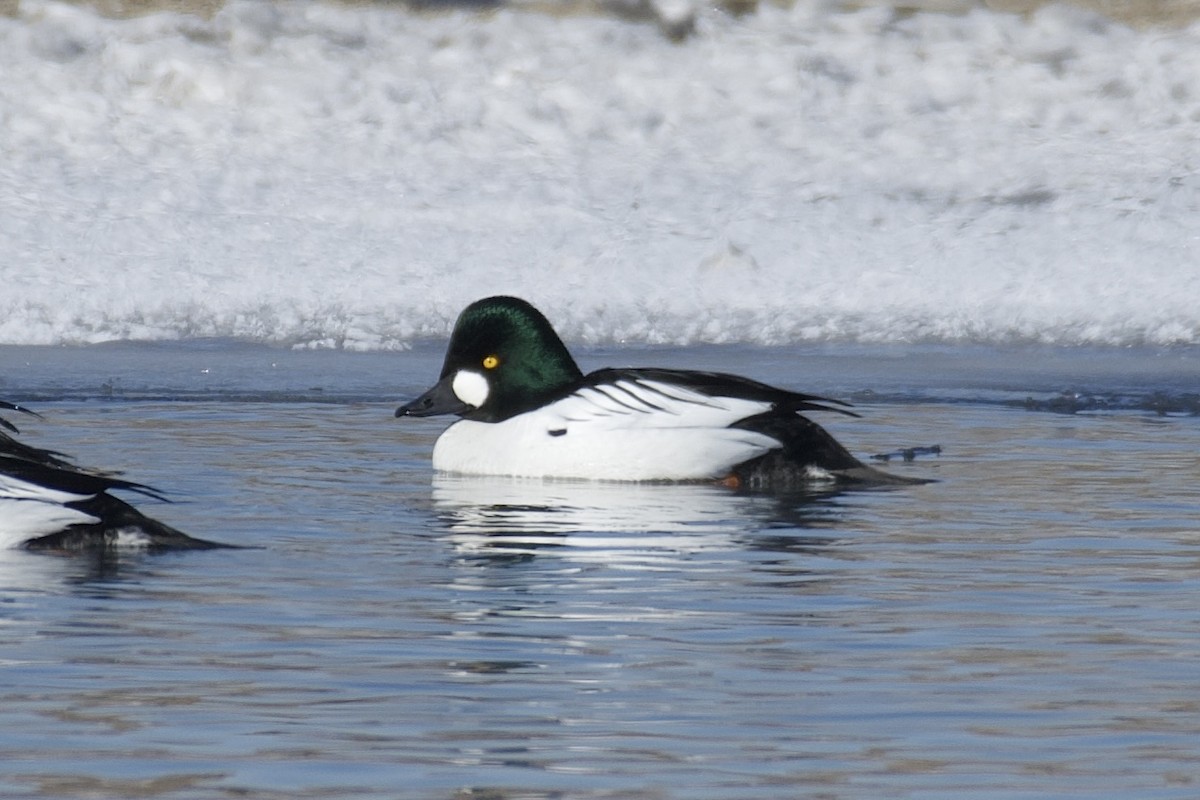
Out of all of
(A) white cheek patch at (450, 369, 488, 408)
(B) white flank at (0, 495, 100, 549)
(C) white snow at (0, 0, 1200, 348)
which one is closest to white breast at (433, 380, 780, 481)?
(A) white cheek patch at (450, 369, 488, 408)

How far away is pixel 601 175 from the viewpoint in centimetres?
1397

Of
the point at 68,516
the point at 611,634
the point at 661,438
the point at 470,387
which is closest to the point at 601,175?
the point at 470,387

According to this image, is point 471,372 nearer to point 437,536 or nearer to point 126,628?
point 437,536

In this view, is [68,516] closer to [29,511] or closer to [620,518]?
[29,511]

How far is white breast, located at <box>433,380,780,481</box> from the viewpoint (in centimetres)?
866

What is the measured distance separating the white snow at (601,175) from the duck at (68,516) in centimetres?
545

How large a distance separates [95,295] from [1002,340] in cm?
441

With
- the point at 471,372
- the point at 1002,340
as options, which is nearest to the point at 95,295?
the point at 471,372

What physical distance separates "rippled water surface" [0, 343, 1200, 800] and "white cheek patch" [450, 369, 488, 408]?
334mm

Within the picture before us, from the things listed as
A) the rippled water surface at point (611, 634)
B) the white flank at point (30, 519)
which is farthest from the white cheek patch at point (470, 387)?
the white flank at point (30, 519)

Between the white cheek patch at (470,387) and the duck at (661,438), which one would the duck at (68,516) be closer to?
the duck at (661,438)

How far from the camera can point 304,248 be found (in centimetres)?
1305

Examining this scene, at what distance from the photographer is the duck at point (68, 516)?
6.32m

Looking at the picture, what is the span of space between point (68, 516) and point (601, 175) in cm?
789
